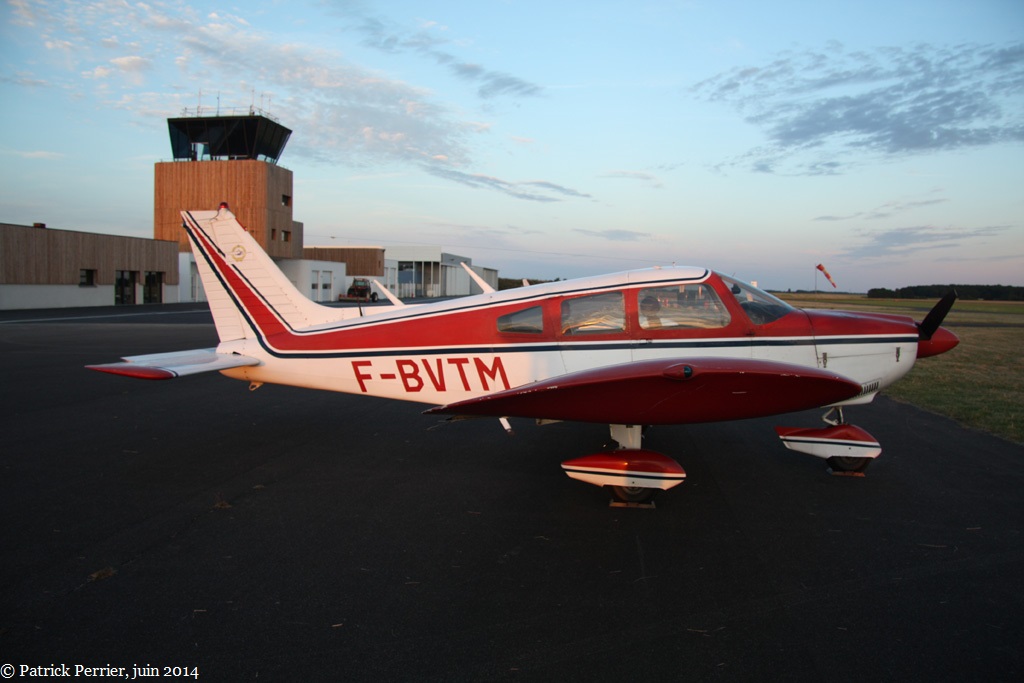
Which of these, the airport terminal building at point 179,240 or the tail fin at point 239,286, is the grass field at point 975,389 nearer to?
the tail fin at point 239,286

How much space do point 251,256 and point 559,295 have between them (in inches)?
154

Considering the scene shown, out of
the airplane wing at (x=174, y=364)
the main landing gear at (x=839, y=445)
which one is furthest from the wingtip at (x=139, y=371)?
the main landing gear at (x=839, y=445)

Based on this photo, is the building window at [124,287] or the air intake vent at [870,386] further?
the building window at [124,287]

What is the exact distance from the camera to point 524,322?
5.95 meters

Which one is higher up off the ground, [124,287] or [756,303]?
[124,287]

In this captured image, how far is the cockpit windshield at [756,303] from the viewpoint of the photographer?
5.75 metres

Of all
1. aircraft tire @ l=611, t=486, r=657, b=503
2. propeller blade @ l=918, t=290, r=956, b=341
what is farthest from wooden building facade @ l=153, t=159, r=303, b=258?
propeller blade @ l=918, t=290, r=956, b=341

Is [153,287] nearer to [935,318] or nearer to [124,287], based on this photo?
[124,287]

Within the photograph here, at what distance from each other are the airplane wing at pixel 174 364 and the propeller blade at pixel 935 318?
22.7ft

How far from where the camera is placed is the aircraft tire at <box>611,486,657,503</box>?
5316mm

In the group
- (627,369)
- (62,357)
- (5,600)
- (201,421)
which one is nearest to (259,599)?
(5,600)

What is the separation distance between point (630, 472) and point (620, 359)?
42.8 inches

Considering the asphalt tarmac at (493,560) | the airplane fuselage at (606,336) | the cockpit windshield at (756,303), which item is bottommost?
the asphalt tarmac at (493,560)


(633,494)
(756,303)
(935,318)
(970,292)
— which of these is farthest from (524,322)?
(970,292)
